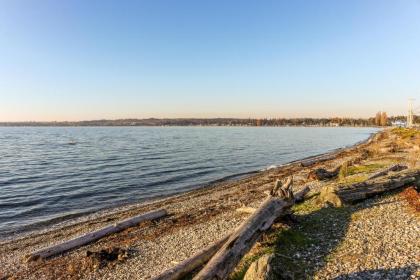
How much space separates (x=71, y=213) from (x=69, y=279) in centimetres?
1179

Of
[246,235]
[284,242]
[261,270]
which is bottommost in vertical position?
[284,242]

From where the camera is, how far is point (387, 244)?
875 centimetres

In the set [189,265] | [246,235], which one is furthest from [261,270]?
[189,265]

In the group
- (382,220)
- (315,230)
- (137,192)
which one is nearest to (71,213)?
(137,192)

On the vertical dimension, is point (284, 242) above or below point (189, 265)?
above

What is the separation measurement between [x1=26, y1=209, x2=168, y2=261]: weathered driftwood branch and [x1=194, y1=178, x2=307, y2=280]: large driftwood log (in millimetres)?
8327

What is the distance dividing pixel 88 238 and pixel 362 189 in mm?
13224

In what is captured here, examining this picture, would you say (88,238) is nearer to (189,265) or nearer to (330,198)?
(189,265)

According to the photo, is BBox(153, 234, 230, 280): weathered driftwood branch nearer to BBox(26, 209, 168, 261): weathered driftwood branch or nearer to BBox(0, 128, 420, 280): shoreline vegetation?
BBox(0, 128, 420, 280): shoreline vegetation

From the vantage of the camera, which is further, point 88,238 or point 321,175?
point 321,175

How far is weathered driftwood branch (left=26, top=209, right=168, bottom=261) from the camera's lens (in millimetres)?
12742

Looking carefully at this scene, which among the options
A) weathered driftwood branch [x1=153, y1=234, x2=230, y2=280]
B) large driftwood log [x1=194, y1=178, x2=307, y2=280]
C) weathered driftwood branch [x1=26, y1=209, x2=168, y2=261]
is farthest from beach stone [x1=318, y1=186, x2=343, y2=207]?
weathered driftwood branch [x1=26, y1=209, x2=168, y2=261]

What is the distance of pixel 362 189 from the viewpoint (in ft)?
44.6

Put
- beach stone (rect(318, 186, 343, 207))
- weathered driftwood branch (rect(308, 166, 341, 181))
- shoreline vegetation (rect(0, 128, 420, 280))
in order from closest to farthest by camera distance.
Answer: shoreline vegetation (rect(0, 128, 420, 280)) → beach stone (rect(318, 186, 343, 207)) → weathered driftwood branch (rect(308, 166, 341, 181))
